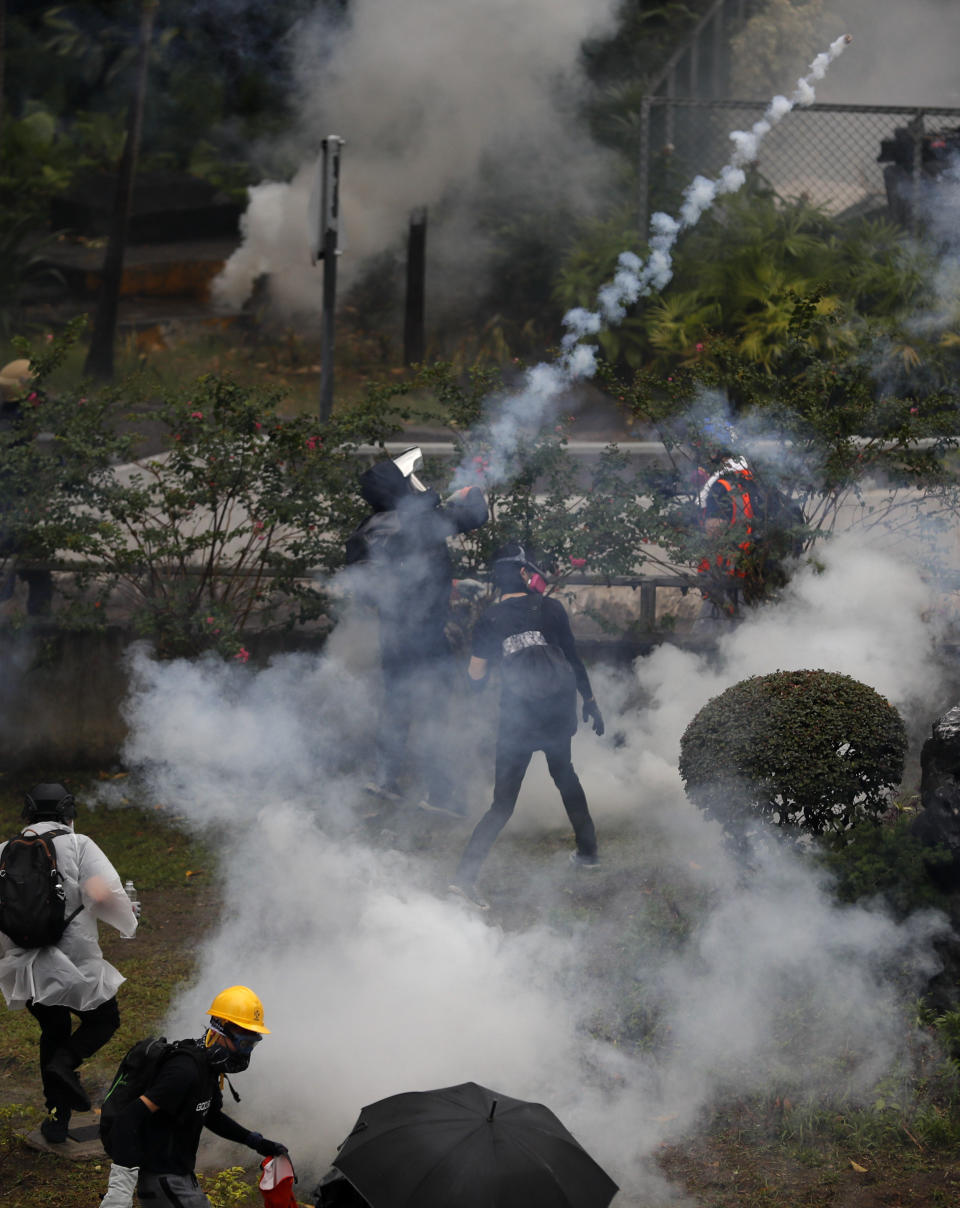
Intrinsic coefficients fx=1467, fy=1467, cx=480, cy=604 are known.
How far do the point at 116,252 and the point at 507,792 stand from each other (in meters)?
10.7

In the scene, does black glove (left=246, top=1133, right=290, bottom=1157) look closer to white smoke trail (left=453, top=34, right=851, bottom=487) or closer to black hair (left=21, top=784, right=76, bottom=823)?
black hair (left=21, top=784, right=76, bottom=823)

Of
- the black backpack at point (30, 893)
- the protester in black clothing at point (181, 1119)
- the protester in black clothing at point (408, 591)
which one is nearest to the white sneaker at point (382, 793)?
the protester in black clothing at point (408, 591)

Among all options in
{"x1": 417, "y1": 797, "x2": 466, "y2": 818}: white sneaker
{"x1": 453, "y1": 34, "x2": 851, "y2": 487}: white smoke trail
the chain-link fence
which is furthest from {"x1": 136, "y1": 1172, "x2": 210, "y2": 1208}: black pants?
the chain-link fence

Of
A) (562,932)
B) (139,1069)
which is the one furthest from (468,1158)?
(562,932)

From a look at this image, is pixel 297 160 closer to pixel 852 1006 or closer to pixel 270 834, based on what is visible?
pixel 270 834

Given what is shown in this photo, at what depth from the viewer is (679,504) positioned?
848 cm

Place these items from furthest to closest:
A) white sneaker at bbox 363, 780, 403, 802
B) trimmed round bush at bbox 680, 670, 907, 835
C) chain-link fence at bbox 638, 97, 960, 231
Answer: chain-link fence at bbox 638, 97, 960, 231 → white sneaker at bbox 363, 780, 403, 802 → trimmed round bush at bbox 680, 670, 907, 835

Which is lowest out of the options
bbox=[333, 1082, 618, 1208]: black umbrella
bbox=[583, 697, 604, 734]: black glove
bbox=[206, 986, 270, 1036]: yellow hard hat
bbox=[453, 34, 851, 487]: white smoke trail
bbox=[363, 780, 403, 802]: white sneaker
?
bbox=[363, 780, 403, 802]: white sneaker

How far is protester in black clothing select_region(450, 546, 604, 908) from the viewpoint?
671cm

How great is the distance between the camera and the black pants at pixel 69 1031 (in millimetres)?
5293

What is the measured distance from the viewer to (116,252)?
51.1ft

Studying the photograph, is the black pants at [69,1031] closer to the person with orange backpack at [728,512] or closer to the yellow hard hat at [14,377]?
the person with orange backpack at [728,512]

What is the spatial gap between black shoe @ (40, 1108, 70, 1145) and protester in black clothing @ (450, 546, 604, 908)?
210 centimetres

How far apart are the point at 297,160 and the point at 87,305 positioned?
127 inches
